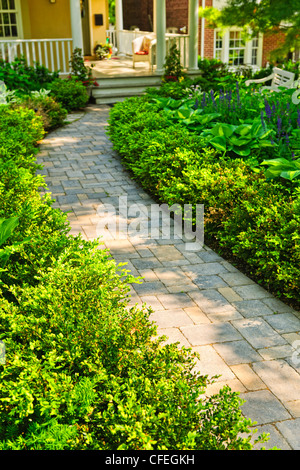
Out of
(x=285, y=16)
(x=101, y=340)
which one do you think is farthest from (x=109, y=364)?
(x=285, y=16)

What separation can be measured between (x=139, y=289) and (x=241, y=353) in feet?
4.05

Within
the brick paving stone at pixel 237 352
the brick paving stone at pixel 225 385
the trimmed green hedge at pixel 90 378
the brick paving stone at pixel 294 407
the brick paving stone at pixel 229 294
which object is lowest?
the brick paving stone at pixel 294 407

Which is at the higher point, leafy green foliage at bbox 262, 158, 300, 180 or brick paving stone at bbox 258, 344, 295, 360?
leafy green foliage at bbox 262, 158, 300, 180

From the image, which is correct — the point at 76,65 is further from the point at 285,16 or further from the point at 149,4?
the point at 149,4

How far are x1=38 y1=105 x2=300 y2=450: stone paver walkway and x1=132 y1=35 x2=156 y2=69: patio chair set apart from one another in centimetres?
1079

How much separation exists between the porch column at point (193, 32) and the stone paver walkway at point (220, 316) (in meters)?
9.25

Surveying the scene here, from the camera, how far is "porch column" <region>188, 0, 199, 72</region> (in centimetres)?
1427

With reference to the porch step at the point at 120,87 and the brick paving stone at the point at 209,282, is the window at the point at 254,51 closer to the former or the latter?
the porch step at the point at 120,87

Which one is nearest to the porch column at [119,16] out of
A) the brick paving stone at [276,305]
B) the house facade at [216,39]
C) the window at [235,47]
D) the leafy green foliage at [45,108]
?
the house facade at [216,39]

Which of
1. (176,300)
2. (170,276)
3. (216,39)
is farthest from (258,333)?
(216,39)

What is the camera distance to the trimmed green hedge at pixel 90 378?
2254 mm

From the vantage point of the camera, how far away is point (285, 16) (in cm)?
1166

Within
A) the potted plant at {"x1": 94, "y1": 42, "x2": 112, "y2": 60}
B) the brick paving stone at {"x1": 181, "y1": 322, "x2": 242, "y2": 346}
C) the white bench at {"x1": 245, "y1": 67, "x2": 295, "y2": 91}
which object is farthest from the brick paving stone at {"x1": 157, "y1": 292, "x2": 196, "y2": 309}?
the potted plant at {"x1": 94, "y1": 42, "x2": 112, "y2": 60}

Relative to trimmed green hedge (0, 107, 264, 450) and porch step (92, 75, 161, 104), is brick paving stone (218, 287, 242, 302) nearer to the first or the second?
trimmed green hedge (0, 107, 264, 450)
